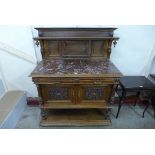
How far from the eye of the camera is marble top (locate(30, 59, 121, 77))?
1509 millimetres

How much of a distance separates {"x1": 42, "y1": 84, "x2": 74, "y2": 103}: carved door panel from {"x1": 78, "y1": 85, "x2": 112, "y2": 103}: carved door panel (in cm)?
13

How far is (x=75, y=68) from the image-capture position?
163cm

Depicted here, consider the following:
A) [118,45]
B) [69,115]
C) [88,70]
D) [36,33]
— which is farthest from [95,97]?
[36,33]

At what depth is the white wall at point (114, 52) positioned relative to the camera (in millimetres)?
1924

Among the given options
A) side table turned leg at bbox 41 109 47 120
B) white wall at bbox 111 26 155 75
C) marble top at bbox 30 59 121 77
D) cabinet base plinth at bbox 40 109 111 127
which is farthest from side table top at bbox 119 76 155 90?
side table turned leg at bbox 41 109 47 120

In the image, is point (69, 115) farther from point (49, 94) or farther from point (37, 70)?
point (37, 70)

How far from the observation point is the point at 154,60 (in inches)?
85.5

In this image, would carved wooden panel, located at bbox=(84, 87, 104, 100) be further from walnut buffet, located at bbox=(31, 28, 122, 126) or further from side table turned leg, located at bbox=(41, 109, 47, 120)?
side table turned leg, located at bbox=(41, 109, 47, 120)

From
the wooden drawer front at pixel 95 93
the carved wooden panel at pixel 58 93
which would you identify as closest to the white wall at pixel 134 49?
the wooden drawer front at pixel 95 93

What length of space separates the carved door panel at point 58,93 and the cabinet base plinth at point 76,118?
0.33m

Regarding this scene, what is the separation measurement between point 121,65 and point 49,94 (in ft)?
3.90

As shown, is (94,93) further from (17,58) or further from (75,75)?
(17,58)

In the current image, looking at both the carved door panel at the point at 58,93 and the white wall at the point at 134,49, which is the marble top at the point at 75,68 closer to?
the carved door panel at the point at 58,93

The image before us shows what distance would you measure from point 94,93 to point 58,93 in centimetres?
44
